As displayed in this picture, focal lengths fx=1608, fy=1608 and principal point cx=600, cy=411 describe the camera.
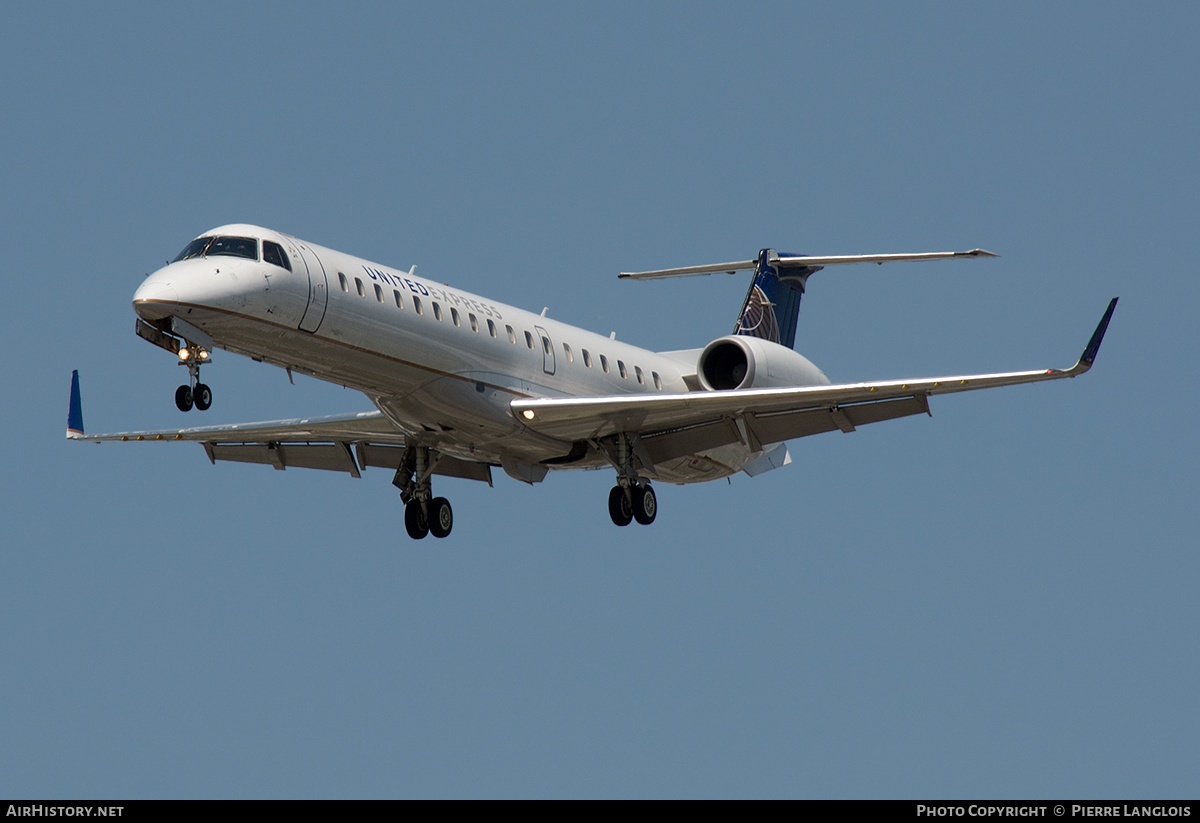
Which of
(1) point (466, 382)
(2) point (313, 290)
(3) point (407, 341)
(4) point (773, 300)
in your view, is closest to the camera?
(2) point (313, 290)

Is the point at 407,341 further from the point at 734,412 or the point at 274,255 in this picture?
the point at 734,412

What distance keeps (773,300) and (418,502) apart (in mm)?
8278

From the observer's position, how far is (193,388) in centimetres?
1947

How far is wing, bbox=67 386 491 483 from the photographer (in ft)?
81.8

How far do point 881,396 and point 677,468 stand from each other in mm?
4680

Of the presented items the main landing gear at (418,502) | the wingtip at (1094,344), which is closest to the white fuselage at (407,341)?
the main landing gear at (418,502)

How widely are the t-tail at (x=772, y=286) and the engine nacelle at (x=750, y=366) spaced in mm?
2957

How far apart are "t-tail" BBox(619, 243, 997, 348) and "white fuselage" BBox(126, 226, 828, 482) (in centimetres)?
311

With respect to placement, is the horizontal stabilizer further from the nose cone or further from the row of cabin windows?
the nose cone

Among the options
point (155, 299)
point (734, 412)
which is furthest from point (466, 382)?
point (155, 299)

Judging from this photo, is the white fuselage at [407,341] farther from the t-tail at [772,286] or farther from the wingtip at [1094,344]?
the wingtip at [1094,344]
